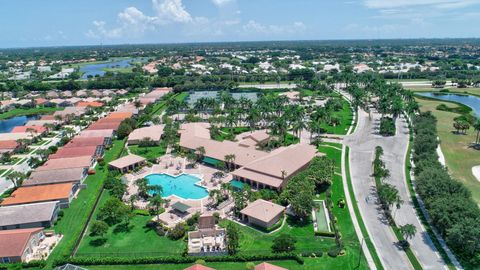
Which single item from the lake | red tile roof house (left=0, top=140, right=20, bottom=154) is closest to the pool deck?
red tile roof house (left=0, top=140, right=20, bottom=154)

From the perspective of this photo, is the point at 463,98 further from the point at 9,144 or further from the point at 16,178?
the point at 9,144

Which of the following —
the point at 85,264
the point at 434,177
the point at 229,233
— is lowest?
the point at 85,264

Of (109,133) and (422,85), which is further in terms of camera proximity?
(422,85)

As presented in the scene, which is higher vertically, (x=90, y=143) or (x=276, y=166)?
(x=276, y=166)

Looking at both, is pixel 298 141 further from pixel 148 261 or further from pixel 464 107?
pixel 464 107

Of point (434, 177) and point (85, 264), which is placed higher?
point (434, 177)

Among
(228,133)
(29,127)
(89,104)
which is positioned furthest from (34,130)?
(228,133)

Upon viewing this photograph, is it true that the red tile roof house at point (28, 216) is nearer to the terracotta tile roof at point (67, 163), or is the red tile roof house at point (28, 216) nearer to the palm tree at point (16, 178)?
the palm tree at point (16, 178)

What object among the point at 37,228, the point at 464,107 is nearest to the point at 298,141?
the point at 37,228
